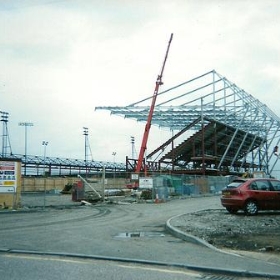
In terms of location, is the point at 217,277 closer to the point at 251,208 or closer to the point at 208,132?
the point at 251,208

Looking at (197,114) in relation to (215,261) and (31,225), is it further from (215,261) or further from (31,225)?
(215,261)

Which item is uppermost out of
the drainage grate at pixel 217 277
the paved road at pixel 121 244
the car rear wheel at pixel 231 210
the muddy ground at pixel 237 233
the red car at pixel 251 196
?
the red car at pixel 251 196

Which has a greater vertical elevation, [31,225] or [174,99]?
[174,99]

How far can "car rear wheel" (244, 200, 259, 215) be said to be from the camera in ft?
62.0

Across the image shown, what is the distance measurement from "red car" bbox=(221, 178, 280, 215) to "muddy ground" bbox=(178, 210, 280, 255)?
114 inches

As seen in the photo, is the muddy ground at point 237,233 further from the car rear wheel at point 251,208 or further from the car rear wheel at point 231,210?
the car rear wheel at point 231,210

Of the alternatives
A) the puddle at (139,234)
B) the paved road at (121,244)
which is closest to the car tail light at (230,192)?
the paved road at (121,244)

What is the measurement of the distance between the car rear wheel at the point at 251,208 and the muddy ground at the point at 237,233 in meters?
2.99

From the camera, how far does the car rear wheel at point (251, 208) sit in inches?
744

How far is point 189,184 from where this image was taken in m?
35.8

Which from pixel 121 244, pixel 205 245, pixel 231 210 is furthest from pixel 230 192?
pixel 121 244

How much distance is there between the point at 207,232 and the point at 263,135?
5253 cm

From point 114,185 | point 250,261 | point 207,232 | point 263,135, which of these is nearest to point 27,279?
point 250,261

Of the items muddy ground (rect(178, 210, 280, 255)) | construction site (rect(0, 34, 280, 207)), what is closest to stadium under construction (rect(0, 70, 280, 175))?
construction site (rect(0, 34, 280, 207))
